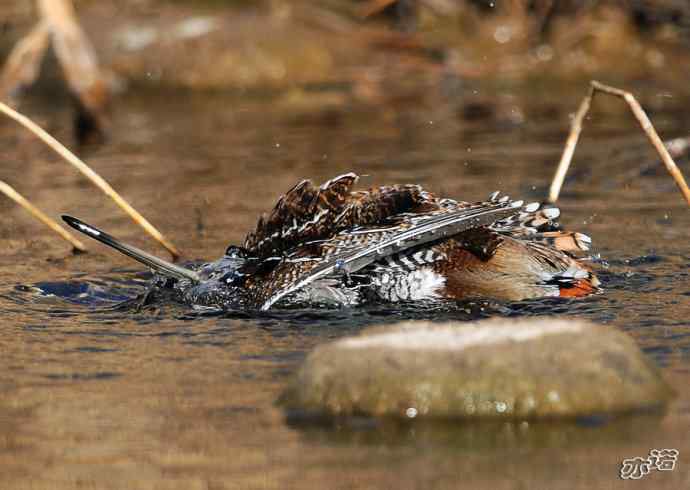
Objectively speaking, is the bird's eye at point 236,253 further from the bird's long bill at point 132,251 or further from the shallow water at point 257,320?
the shallow water at point 257,320

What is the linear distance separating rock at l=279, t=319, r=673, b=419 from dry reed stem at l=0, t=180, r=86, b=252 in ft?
10.1

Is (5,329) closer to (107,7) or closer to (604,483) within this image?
(604,483)

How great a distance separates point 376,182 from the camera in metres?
10.1

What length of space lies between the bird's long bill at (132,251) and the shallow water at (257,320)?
Answer: 0.19 m

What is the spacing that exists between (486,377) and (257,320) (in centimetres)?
200

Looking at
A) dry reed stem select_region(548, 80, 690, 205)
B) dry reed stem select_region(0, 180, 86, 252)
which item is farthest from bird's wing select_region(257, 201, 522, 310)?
dry reed stem select_region(0, 180, 86, 252)

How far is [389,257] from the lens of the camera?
6.23m

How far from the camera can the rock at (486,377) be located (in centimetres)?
444

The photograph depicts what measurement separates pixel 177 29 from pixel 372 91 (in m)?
2.91

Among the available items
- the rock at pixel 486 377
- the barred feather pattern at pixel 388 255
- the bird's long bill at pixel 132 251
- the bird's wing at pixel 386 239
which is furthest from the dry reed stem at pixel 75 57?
the rock at pixel 486 377

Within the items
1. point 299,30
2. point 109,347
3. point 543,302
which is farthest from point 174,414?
point 299,30

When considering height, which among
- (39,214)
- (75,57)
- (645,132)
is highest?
(75,57)

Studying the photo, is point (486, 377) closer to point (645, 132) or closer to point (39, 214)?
point (645, 132)

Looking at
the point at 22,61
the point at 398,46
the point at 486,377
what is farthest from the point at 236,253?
the point at 398,46
